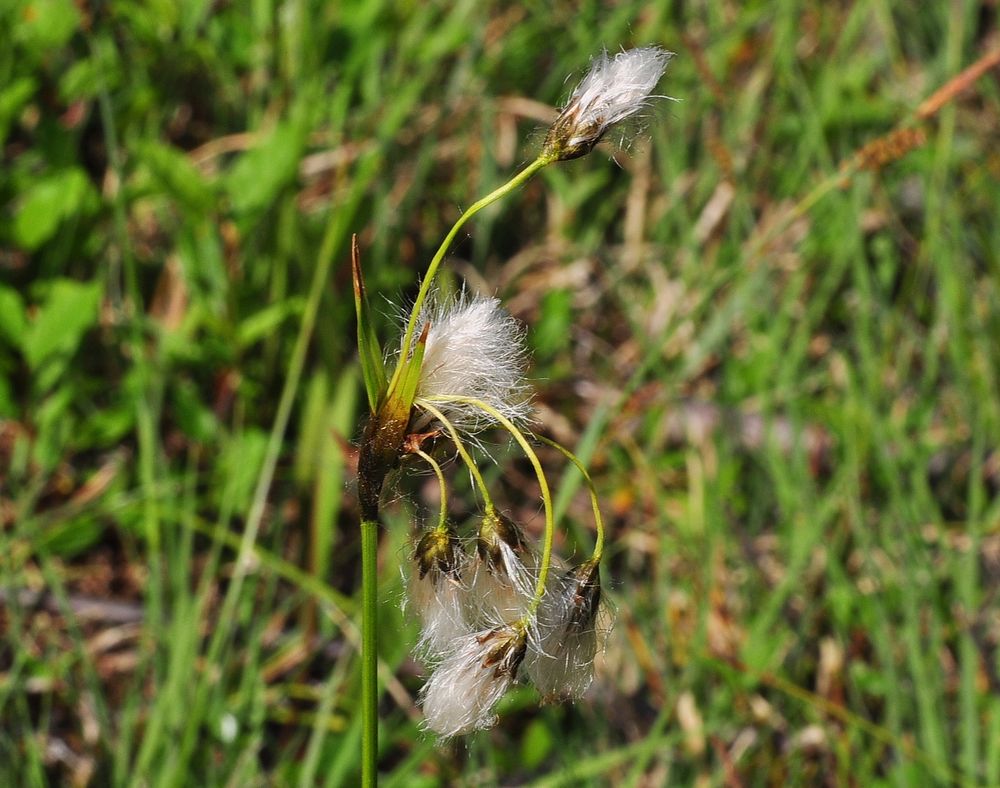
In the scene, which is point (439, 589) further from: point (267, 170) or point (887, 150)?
point (267, 170)

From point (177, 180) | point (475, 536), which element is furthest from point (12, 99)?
point (475, 536)

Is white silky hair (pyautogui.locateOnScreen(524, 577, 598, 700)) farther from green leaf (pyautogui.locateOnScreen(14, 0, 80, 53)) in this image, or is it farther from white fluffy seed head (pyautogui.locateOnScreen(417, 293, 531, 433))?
green leaf (pyautogui.locateOnScreen(14, 0, 80, 53))

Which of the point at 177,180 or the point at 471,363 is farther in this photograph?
the point at 177,180

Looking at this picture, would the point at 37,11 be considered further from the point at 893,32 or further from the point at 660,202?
the point at 893,32

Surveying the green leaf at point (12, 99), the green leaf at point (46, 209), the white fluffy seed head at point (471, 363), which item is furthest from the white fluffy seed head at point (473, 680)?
the green leaf at point (12, 99)

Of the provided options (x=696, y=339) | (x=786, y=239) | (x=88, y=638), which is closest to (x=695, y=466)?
(x=696, y=339)

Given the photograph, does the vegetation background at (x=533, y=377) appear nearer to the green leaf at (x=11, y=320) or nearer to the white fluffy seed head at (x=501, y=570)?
the green leaf at (x=11, y=320)
